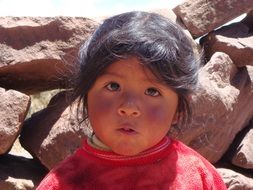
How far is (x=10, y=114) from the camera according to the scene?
2.63 metres

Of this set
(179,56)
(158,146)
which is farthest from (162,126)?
(179,56)

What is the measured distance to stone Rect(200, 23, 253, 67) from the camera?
3135 millimetres

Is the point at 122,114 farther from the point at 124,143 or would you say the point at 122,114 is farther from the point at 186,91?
the point at 186,91

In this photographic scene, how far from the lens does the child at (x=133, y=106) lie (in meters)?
1.56

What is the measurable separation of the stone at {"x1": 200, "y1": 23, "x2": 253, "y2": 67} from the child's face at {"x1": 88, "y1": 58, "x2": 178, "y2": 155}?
1592 mm

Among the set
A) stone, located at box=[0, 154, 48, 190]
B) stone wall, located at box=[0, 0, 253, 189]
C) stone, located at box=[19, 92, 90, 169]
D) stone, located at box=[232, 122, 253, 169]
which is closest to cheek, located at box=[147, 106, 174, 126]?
stone wall, located at box=[0, 0, 253, 189]

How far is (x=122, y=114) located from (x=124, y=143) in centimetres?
9

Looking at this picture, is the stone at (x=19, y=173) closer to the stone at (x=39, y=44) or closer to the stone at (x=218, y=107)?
the stone at (x=39, y=44)

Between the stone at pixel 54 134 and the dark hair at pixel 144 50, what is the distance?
0.94m

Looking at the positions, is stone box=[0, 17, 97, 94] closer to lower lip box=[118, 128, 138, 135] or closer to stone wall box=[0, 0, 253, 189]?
stone wall box=[0, 0, 253, 189]

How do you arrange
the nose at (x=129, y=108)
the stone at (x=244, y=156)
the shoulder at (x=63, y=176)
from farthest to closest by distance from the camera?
1. the stone at (x=244, y=156)
2. the shoulder at (x=63, y=176)
3. the nose at (x=129, y=108)

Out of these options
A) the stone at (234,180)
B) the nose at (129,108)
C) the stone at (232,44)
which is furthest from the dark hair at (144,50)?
the stone at (232,44)

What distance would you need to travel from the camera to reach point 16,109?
104 inches

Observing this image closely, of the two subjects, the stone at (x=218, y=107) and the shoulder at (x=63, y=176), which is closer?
the shoulder at (x=63, y=176)
